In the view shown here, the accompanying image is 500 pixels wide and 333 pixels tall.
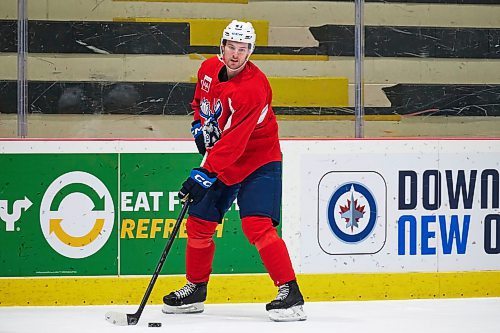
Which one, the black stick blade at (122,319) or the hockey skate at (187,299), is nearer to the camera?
the black stick blade at (122,319)

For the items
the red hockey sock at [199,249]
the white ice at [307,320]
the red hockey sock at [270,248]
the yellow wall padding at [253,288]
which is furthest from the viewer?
the yellow wall padding at [253,288]

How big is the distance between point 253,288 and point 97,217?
79cm

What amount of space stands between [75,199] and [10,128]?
46cm

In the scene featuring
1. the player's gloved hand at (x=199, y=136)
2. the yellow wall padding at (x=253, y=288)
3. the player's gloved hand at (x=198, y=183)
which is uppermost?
the player's gloved hand at (x=199, y=136)

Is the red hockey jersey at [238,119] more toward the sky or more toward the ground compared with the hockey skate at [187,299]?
more toward the sky

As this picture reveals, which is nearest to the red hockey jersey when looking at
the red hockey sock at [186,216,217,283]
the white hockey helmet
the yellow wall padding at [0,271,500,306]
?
the white hockey helmet

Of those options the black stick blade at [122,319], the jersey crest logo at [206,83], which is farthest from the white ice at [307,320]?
the jersey crest logo at [206,83]

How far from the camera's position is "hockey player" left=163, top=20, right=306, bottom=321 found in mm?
5250

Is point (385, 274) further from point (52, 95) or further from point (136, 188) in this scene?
point (52, 95)

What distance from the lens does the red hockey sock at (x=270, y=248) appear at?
5.40 meters

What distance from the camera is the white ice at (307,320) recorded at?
5203 mm

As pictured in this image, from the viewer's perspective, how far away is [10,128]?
5.97 m

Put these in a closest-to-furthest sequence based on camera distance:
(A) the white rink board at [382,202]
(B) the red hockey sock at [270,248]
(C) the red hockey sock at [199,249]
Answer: (B) the red hockey sock at [270,248] < (C) the red hockey sock at [199,249] < (A) the white rink board at [382,202]

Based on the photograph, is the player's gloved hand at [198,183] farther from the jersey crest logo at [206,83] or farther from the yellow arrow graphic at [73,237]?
the yellow arrow graphic at [73,237]
